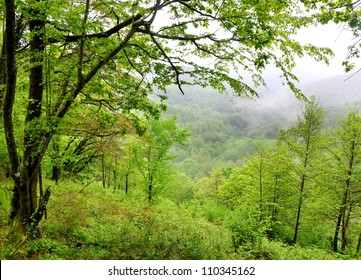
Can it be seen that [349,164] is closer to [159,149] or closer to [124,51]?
[159,149]

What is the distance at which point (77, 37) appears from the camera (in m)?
5.81

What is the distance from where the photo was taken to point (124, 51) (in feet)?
19.4

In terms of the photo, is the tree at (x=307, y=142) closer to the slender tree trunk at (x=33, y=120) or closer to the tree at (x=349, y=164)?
the tree at (x=349, y=164)

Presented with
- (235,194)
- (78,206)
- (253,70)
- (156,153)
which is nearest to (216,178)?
(235,194)

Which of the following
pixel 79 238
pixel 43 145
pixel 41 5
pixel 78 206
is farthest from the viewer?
pixel 78 206

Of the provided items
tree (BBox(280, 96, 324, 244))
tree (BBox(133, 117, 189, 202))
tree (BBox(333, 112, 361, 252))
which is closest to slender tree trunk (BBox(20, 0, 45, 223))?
tree (BBox(133, 117, 189, 202))

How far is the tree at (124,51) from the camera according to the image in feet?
14.7

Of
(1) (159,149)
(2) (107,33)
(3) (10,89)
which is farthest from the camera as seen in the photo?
(1) (159,149)

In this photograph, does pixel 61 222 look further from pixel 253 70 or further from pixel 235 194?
pixel 235 194

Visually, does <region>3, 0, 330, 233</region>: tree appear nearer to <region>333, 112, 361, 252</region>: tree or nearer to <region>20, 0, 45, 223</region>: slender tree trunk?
<region>20, 0, 45, 223</region>: slender tree trunk

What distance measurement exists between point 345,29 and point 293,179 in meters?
13.7

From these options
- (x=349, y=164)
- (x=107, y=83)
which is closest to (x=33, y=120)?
(x=107, y=83)

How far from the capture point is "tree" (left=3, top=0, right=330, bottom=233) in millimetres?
4488

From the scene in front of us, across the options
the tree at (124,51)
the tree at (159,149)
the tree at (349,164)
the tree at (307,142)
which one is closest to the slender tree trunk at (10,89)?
the tree at (124,51)
